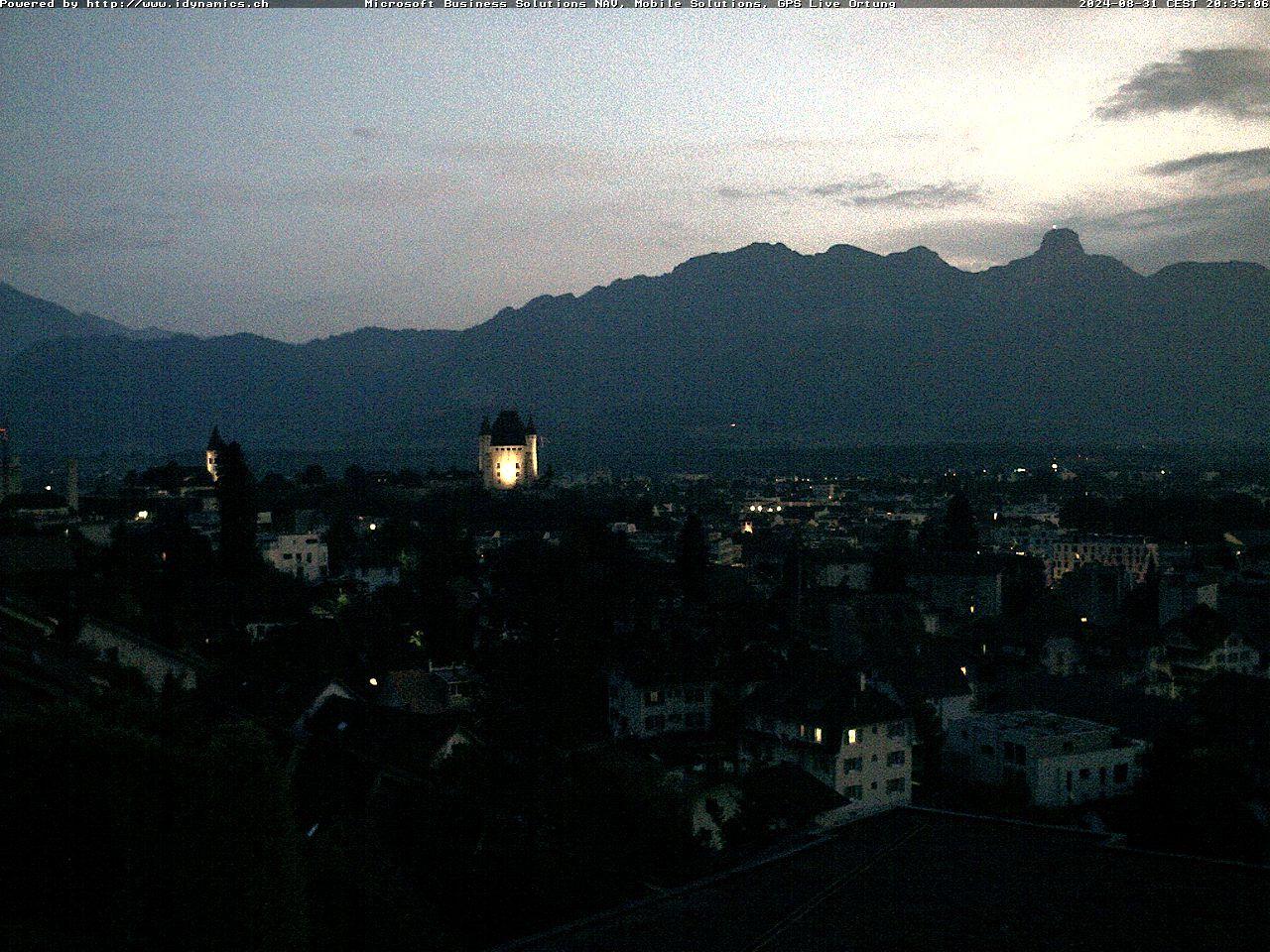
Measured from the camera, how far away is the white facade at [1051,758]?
1603cm

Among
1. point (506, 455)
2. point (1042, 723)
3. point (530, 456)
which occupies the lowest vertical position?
point (1042, 723)

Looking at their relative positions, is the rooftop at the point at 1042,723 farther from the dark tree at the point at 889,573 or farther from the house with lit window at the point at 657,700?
the dark tree at the point at 889,573

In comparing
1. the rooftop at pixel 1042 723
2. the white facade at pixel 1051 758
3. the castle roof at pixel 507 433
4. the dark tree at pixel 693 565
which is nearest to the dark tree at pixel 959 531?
the dark tree at pixel 693 565

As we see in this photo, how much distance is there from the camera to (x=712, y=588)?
113 feet

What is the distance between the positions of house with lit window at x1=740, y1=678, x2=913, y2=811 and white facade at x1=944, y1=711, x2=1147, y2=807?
4.06ft

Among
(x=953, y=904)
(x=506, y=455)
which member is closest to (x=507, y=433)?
(x=506, y=455)

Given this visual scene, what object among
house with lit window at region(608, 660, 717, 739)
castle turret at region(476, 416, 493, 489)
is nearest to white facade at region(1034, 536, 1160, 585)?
house with lit window at region(608, 660, 717, 739)

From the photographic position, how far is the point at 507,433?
254 feet

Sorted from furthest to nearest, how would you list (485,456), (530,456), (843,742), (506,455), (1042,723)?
(530,456)
(485,456)
(506,455)
(1042,723)
(843,742)

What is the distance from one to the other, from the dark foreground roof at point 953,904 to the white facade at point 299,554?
33394mm

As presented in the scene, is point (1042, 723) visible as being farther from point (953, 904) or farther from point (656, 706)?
point (953, 904)

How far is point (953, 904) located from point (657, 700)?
14.0 meters

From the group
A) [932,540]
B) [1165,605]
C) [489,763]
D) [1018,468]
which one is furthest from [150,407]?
[489,763]

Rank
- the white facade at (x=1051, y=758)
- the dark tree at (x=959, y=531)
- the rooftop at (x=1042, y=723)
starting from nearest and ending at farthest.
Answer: the white facade at (x=1051, y=758)
the rooftop at (x=1042, y=723)
the dark tree at (x=959, y=531)
